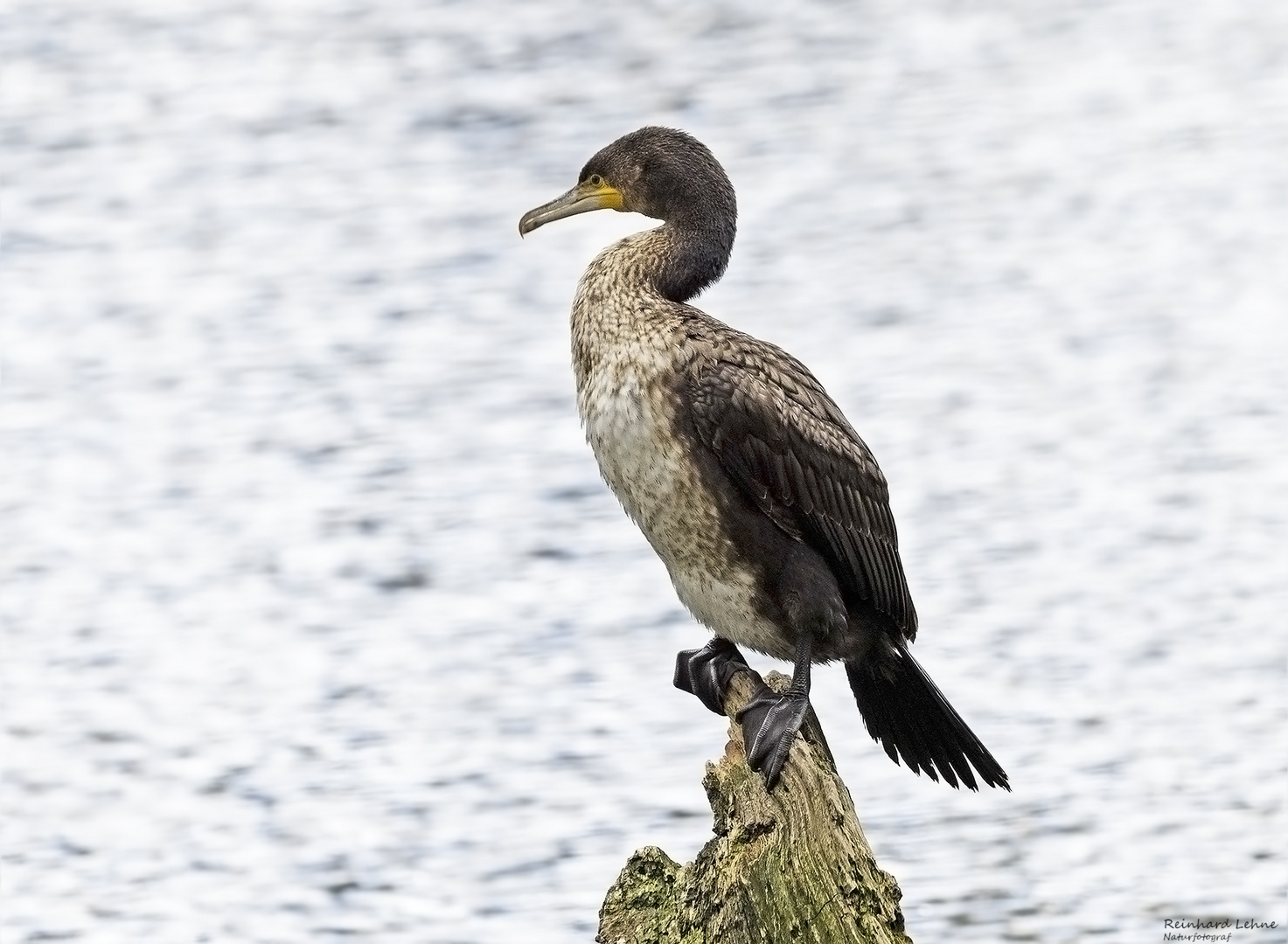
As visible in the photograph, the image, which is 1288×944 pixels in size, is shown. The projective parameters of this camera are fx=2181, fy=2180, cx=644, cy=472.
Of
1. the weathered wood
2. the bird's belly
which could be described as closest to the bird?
the bird's belly

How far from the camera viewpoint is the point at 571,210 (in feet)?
19.2

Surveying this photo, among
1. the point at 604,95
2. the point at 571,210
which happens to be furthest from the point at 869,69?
the point at 571,210

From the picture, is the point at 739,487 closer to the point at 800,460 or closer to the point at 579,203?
the point at 800,460

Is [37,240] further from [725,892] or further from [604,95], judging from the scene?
[725,892]

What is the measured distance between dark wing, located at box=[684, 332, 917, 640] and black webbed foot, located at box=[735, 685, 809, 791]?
44 centimetres

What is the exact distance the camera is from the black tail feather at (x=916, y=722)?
17.8 feet

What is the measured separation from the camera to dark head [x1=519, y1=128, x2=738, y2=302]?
18.3 ft

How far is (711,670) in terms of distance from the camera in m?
5.50

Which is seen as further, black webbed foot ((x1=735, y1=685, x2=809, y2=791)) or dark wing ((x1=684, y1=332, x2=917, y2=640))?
dark wing ((x1=684, y1=332, x2=917, y2=640))

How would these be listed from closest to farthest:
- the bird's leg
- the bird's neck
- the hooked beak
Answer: the bird's leg
the bird's neck
the hooked beak

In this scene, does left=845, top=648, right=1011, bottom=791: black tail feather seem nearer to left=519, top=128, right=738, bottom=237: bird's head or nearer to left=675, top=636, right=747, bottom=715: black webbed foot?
left=675, top=636, right=747, bottom=715: black webbed foot

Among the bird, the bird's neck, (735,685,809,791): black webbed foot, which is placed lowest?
(735,685,809,791): black webbed foot

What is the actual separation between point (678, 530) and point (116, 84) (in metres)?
13.2

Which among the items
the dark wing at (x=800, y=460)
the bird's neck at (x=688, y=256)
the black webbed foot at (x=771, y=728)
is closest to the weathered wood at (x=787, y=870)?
the black webbed foot at (x=771, y=728)
